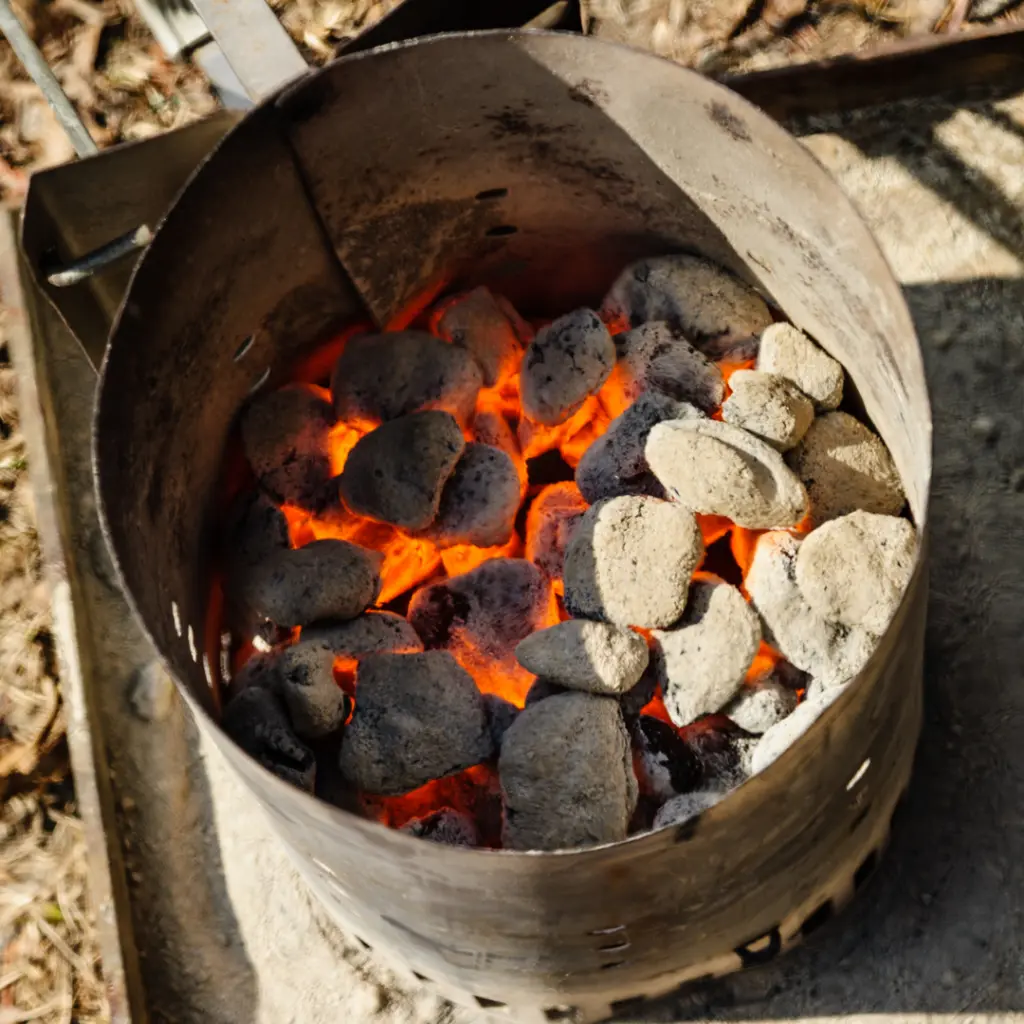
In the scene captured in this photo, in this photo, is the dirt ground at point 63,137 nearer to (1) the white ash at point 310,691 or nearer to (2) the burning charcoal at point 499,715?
(1) the white ash at point 310,691

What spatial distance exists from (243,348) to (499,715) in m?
0.49

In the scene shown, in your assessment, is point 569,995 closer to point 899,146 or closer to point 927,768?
point 927,768

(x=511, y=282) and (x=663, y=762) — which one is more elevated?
(x=511, y=282)

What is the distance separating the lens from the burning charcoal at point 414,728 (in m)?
1.17

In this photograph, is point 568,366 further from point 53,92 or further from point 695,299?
point 53,92

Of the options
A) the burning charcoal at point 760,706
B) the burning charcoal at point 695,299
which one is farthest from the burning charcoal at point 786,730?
the burning charcoal at point 695,299

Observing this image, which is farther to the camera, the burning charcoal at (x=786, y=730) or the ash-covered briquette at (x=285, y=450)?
the ash-covered briquette at (x=285, y=450)

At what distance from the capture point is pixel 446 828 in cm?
119

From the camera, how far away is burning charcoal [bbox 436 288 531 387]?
1451 millimetres

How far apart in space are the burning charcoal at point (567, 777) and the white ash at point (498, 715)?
0.06m

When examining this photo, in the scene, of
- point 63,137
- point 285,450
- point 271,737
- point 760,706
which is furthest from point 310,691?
point 63,137

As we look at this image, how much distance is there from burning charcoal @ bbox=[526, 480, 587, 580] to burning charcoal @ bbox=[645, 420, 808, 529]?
138mm

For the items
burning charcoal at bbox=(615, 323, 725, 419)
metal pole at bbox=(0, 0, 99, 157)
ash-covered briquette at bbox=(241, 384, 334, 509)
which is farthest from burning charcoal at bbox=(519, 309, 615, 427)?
metal pole at bbox=(0, 0, 99, 157)

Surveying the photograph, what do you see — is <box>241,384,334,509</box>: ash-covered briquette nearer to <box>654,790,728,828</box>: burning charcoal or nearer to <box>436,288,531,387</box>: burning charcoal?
<box>436,288,531,387</box>: burning charcoal
